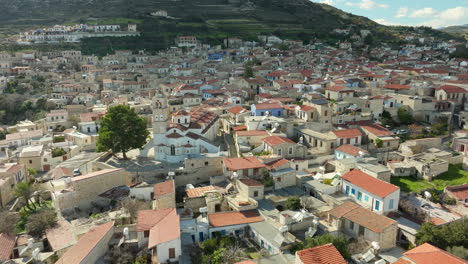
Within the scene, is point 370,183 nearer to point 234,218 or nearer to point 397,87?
point 234,218

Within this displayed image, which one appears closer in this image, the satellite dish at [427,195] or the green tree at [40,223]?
the green tree at [40,223]

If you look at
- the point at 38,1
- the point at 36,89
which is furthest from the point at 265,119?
the point at 38,1

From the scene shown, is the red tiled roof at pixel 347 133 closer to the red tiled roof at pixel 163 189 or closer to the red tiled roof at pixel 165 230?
the red tiled roof at pixel 163 189

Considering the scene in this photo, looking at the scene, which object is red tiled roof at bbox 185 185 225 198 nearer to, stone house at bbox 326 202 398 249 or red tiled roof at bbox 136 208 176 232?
red tiled roof at bbox 136 208 176 232

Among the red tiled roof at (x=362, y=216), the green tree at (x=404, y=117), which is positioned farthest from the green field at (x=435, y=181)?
the green tree at (x=404, y=117)

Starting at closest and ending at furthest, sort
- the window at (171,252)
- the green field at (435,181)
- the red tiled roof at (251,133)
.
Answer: the window at (171,252) < the green field at (435,181) < the red tiled roof at (251,133)

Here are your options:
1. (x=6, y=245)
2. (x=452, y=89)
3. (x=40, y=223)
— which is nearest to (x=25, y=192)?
(x=40, y=223)
